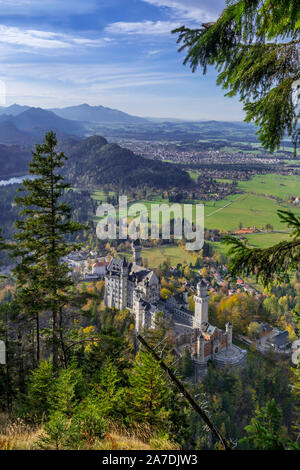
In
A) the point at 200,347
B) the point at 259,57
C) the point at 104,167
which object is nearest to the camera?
the point at 259,57

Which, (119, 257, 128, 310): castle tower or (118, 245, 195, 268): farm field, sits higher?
(119, 257, 128, 310): castle tower

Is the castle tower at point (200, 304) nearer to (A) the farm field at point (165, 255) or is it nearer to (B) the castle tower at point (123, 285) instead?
(B) the castle tower at point (123, 285)

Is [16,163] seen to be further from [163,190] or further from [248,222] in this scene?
[248,222]

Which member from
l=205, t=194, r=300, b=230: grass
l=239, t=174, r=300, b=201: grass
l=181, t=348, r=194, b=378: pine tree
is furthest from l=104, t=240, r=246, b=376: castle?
l=239, t=174, r=300, b=201: grass

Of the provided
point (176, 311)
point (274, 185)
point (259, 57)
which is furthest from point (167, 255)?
point (259, 57)

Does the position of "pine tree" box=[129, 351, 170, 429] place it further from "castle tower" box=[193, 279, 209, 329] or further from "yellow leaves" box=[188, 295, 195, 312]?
"yellow leaves" box=[188, 295, 195, 312]

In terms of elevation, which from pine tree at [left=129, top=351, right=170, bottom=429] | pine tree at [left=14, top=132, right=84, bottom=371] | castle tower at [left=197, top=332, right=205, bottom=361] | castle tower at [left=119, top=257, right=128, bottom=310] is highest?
pine tree at [left=14, top=132, right=84, bottom=371]

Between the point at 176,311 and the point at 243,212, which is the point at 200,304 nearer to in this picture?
the point at 176,311

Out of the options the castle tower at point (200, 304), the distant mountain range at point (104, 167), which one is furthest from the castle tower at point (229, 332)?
the distant mountain range at point (104, 167)
